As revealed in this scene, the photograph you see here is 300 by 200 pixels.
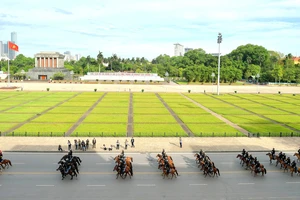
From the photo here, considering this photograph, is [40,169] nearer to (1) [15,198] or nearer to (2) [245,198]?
(1) [15,198]

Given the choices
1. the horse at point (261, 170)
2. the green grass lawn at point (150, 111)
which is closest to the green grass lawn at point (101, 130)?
the green grass lawn at point (150, 111)

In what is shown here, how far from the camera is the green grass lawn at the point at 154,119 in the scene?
50416mm

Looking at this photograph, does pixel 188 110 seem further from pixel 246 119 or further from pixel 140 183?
pixel 140 183

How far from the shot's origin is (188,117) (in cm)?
5438

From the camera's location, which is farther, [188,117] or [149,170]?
[188,117]

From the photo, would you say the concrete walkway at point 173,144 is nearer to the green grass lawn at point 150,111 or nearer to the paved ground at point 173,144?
the paved ground at point 173,144

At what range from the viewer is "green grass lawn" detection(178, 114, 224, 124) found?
50.9 meters

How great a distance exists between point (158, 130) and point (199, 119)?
11.7 meters

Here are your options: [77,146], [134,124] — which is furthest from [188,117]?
[77,146]

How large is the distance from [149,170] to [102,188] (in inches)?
223

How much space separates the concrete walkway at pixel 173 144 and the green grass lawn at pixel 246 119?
416 inches

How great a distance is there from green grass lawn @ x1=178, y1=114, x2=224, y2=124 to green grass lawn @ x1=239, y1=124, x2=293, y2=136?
5.13 meters

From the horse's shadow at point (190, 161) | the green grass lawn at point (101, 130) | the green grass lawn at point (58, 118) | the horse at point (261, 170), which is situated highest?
the green grass lawn at point (58, 118)

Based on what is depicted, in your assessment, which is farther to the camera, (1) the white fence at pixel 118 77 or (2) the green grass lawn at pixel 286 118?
(1) the white fence at pixel 118 77
